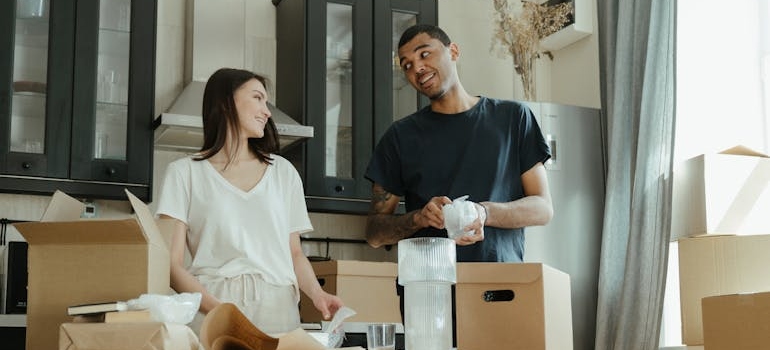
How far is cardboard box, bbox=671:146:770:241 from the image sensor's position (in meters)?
3.24

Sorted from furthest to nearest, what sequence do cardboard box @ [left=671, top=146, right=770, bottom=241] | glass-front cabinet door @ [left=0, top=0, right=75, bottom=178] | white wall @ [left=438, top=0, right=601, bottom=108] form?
white wall @ [left=438, top=0, right=601, bottom=108] < glass-front cabinet door @ [left=0, top=0, right=75, bottom=178] < cardboard box @ [left=671, top=146, right=770, bottom=241]

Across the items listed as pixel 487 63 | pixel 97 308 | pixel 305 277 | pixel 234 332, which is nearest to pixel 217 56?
pixel 487 63

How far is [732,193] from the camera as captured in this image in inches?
128

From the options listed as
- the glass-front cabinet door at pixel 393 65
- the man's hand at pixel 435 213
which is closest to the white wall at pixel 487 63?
the glass-front cabinet door at pixel 393 65

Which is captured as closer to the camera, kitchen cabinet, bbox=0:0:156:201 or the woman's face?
the woman's face

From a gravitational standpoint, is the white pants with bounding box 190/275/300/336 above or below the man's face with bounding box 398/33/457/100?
below

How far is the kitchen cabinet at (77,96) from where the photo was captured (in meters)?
3.62

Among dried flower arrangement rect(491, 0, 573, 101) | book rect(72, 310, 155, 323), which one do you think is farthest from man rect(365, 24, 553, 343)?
dried flower arrangement rect(491, 0, 573, 101)

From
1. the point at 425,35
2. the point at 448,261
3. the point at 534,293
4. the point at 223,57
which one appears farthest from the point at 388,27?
the point at 448,261

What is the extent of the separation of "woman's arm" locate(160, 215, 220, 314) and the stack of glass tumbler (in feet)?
2.00

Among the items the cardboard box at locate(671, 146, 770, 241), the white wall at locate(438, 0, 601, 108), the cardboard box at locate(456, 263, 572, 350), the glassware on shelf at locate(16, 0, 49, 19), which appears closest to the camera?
the cardboard box at locate(456, 263, 572, 350)

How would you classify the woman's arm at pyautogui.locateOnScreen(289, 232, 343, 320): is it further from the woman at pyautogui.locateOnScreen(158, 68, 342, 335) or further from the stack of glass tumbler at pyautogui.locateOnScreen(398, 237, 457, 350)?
the stack of glass tumbler at pyautogui.locateOnScreen(398, 237, 457, 350)

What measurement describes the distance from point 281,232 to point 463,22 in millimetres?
2728

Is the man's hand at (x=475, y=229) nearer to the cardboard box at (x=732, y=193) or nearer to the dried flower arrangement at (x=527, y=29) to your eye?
the cardboard box at (x=732, y=193)
